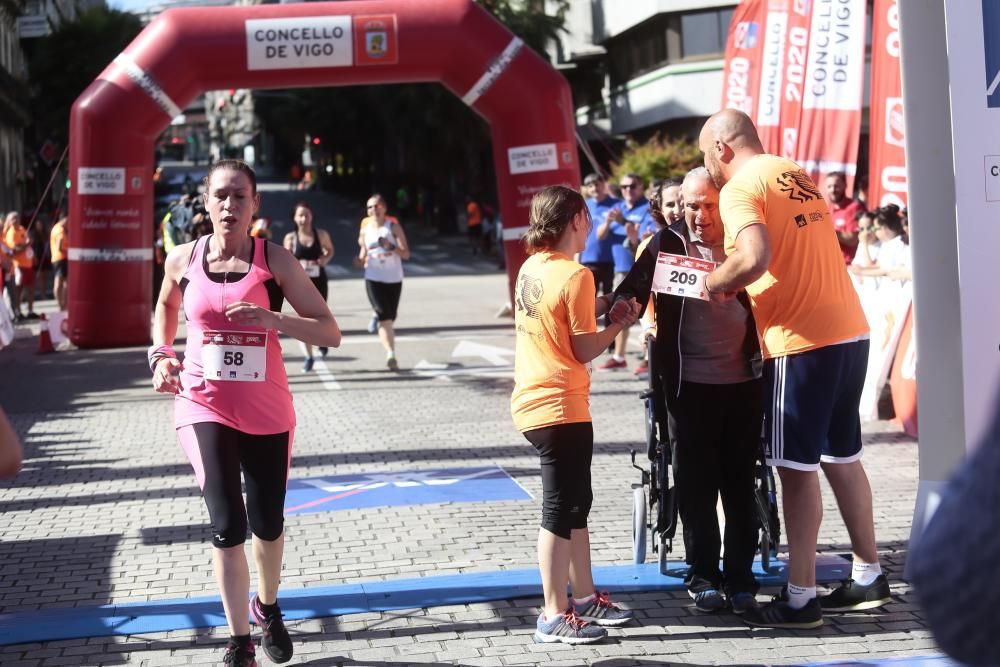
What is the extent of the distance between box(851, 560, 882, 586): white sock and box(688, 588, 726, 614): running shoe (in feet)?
1.81

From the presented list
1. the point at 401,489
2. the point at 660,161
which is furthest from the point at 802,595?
the point at 660,161

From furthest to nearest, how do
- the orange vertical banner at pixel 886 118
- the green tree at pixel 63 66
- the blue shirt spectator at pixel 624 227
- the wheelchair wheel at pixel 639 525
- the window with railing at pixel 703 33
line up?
the green tree at pixel 63 66, the window with railing at pixel 703 33, the blue shirt spectator at pixel 624 227, the orange vertical banner at pixel 886 118, the wheelchair wheel at pixel 639 525

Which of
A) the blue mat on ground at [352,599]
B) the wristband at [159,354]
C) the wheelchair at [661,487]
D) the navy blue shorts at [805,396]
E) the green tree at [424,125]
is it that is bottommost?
the blue mat on ground at [352,599]

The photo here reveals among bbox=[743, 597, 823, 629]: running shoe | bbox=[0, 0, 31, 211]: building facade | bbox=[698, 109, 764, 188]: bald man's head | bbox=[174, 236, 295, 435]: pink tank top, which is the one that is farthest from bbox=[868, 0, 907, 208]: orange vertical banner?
bbox=[0, 0, 31, 211]: building facade

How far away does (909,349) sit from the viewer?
9.36m

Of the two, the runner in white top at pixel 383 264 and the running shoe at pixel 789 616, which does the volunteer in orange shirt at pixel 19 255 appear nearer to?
the runner in white top at pixel 383 264

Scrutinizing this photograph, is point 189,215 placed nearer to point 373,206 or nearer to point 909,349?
A: point 373,206

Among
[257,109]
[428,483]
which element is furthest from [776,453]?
[257,109]

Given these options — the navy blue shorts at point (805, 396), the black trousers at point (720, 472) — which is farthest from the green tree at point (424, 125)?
the navy blue shorts at point (805, 396)

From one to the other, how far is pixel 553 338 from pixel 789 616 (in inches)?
55.5

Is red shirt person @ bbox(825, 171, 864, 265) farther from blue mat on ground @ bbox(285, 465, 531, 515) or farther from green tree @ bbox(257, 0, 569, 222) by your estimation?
green tree @ bbox(257, 0, 569, 222)

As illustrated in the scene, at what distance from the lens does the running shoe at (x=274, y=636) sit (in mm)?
4727

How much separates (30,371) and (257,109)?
6929 centimetres

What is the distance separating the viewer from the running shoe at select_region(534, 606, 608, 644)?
491 cm
